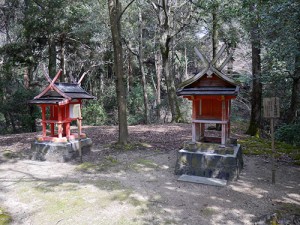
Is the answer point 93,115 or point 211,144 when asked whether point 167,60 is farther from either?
point 211,144

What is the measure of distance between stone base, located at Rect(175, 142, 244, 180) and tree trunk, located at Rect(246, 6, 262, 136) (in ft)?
14.6

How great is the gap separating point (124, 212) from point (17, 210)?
7.40 ft

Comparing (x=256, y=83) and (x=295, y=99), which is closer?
(x=295, y=99)

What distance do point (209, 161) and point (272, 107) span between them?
7.16 feet

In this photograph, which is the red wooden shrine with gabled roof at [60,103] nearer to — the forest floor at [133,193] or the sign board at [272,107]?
the forest floor at [133,193]

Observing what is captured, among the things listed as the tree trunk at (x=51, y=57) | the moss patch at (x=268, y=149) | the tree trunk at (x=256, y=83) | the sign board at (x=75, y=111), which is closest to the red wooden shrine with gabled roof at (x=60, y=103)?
the sign board at (x=75, y=111)

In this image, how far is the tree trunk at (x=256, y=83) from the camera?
9938 millimetres

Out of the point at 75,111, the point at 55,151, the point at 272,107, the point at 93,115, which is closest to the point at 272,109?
the point at 272,107

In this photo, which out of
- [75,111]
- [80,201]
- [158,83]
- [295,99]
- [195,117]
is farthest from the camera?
[158,83]

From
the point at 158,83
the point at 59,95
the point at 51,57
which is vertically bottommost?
the point at 59,95

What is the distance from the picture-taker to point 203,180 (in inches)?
268

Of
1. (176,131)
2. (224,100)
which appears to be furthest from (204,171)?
(176,131)

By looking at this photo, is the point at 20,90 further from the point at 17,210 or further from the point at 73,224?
the point at 73,224

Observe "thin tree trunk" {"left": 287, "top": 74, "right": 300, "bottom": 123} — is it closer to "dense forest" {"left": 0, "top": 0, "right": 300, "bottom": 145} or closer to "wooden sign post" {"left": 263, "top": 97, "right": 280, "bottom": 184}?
"dense forest" {"left": 0, "top": 0, "right": 300, "bottom": 145}
